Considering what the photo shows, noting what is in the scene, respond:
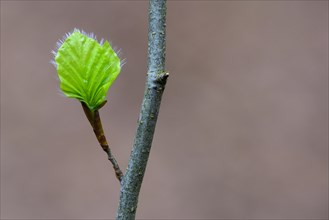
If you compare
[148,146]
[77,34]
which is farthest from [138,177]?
[77,34]

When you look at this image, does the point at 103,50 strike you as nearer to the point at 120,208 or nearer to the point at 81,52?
the point at 81,52

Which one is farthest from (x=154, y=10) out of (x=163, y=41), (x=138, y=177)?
(x=138, y=177)

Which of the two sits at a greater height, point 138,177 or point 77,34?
point 77,34
